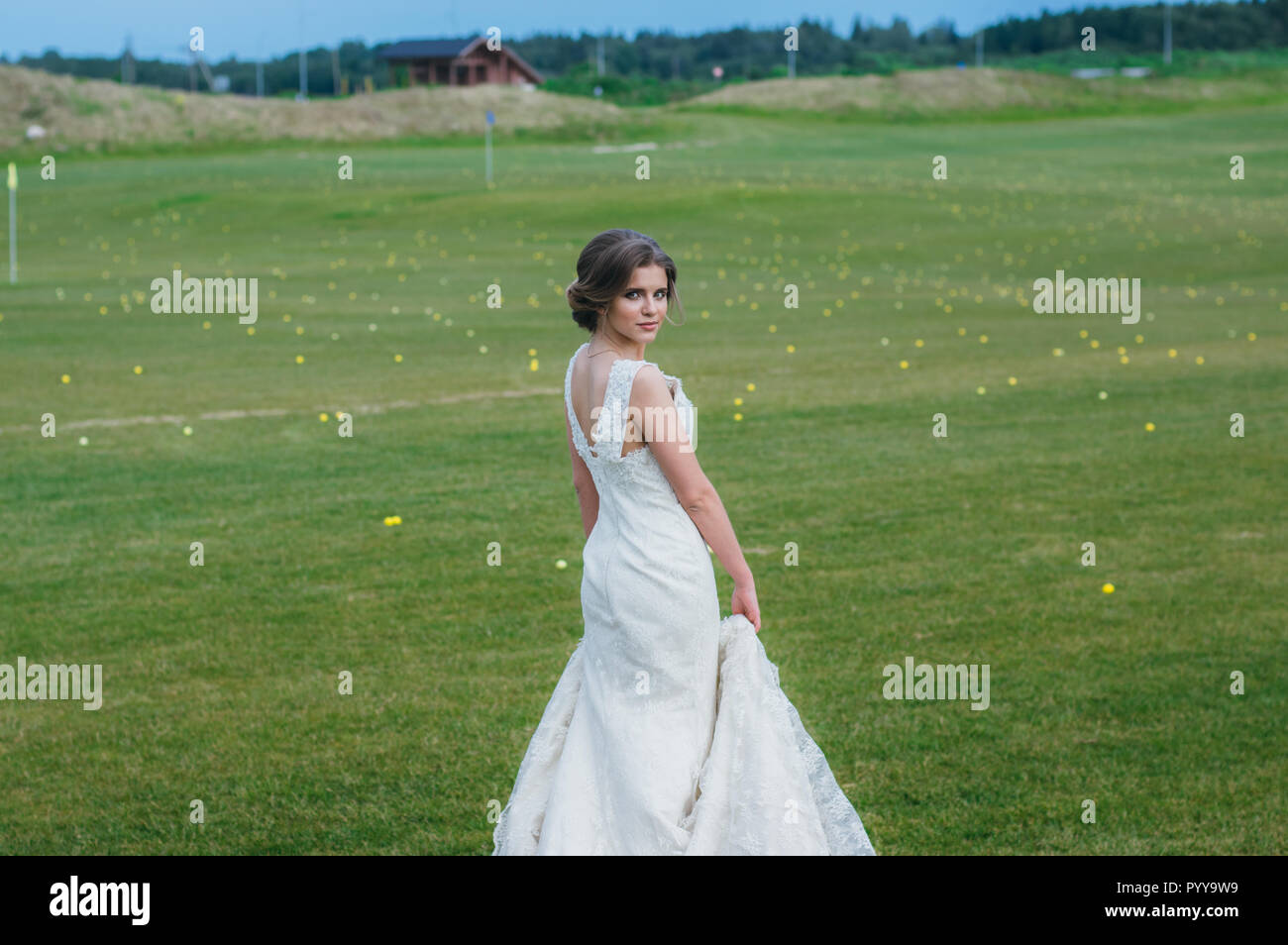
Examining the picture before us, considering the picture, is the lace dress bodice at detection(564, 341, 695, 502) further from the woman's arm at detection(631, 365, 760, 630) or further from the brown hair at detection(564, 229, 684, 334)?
the brown hair at detection(564, 229, 684, 334)

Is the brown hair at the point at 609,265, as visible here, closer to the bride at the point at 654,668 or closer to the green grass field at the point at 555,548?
the bride at the point at 654,668

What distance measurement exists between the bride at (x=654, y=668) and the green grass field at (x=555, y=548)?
136 centimetres

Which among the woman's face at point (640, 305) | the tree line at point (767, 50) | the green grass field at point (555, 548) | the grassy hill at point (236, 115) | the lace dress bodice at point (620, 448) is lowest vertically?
the green grass field at point (555, 548)

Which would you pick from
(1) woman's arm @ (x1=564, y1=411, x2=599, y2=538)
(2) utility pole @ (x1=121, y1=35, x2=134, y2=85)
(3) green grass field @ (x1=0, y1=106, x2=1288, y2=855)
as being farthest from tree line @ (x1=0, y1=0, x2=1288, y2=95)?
(1) woman's arm @ (x1=564, y1=411, x2=599, y2=538)

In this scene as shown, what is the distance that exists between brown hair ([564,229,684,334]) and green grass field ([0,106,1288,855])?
251 cm

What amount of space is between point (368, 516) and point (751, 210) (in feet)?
87.1

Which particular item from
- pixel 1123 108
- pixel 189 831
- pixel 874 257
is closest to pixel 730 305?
pixel 874 257

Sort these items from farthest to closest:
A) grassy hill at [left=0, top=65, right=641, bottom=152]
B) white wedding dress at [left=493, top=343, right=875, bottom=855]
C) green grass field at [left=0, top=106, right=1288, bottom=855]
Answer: grassy hill at [left=0, top=65, right=641, bottom=152] → green grass field at [left=0, top=106, right=1288, bottom=855] → white wedding dress at [left=493, top=343, right=875, bottom=855]

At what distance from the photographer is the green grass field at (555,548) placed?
6.30 meters

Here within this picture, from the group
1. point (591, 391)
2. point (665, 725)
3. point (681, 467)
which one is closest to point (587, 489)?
point (591, 391)

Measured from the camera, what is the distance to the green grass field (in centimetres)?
630

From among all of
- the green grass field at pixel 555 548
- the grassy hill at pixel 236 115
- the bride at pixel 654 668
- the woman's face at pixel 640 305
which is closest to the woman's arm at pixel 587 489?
the bride at pixel 654 668

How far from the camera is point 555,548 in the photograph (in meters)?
10.2
